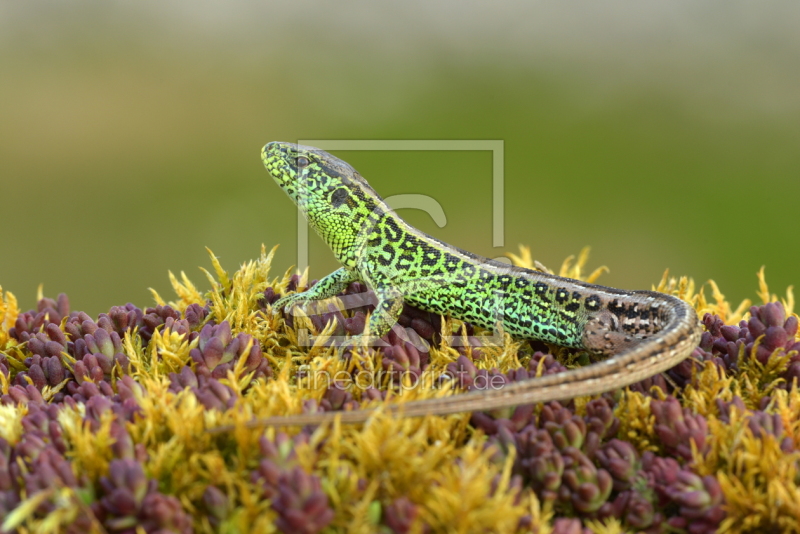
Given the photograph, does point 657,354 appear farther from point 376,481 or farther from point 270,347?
point 270,347

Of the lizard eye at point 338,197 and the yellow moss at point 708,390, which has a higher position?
the lizard eye at point 338,197

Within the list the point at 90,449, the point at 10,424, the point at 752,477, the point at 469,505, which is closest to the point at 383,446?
the point at 469,505

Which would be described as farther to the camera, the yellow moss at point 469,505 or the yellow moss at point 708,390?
the yellow moss at point 708,390

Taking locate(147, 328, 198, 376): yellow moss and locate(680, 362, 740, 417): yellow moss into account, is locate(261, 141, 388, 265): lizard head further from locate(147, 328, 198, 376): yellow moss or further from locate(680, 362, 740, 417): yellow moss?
locate(680, 362, 740, 417): yellow moss

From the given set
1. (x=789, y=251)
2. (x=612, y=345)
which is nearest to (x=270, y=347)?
(x=612, y=345)

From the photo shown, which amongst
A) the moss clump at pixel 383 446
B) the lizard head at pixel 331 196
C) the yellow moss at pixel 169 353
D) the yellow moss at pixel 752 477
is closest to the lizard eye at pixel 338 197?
the lizard head at pixel 331 196

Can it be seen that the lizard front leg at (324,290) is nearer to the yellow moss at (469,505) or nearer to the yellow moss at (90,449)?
the yellow moss at (90,449)

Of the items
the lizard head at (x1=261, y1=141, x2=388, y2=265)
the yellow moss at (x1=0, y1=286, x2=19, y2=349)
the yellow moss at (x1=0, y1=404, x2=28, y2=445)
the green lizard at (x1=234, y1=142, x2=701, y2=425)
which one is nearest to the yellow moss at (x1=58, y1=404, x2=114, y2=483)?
the yellow moss at (x1=0, y1=404, x2=28, y2=445)
